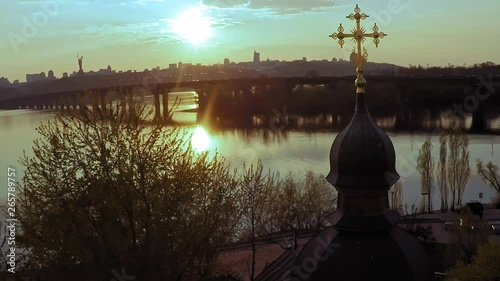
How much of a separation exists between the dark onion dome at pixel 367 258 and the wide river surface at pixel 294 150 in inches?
680

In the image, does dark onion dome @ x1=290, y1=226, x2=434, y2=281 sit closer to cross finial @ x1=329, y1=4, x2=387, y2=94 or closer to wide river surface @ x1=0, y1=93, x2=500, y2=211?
cross finial @ x1=329, y1=4, x2=387, y2=94

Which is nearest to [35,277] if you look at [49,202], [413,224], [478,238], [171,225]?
[49,202]

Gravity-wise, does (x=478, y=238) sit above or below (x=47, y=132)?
below

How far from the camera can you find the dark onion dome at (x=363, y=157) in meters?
3.98

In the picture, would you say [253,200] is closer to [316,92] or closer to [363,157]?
[363,157]

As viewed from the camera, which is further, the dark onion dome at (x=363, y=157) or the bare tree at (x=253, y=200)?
the bare tree at (x=253, y=200)

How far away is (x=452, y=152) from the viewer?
24.2m

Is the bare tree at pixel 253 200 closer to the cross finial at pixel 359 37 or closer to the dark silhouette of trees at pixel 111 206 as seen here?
the dark silhouette of trees at pixel 111 206

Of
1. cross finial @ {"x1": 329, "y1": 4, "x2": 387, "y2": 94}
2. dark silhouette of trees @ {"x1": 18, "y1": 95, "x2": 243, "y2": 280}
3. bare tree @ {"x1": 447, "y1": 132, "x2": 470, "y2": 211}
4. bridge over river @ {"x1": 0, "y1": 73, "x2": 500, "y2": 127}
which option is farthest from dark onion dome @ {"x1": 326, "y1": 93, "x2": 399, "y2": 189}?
bridge over river @ {"x1": 0, "y1": 73, "x2": 500, "y2": 127}

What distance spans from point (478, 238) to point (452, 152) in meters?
10.6

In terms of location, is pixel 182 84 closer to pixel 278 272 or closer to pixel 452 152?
pixel 452 152

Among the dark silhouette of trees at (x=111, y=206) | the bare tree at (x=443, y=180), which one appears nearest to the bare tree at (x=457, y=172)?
the bare tree at (x=443, y=180)

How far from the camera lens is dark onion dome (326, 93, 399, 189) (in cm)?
398

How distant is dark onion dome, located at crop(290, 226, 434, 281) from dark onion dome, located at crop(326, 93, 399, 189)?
38cm
